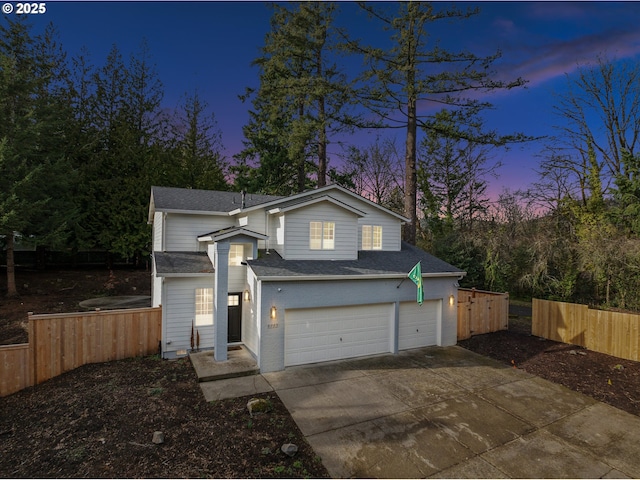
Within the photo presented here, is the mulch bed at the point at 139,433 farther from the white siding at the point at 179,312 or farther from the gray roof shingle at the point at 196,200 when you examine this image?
the gray roof shingle at the point at 196,200

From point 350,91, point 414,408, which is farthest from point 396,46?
point 414,408

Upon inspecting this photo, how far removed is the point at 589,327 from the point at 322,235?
10.2m

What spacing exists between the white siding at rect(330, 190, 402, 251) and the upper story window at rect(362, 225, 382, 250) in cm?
16

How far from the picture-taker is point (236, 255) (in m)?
11.2

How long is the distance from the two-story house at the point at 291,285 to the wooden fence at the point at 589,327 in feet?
12.5

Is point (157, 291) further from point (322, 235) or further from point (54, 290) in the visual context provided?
point (54, 290)

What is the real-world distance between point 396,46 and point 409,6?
6.34ft

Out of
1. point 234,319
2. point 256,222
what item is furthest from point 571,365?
point 256,222

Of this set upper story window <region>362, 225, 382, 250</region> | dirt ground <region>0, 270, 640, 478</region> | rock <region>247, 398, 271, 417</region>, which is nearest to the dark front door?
dirt ground <region>0, 270, 640, 478</region>

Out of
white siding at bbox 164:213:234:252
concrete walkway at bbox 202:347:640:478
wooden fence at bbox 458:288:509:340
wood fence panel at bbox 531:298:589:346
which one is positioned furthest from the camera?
wooden fence at bbox 458:288:509:340

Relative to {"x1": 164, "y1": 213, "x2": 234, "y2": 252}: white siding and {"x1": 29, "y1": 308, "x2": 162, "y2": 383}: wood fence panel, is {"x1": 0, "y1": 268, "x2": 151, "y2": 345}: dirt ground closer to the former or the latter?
{"x1": 29, "y1": 308, "x2": 162, "y2": 383}: wood fence panel

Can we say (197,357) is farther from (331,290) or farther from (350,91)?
(350,91)

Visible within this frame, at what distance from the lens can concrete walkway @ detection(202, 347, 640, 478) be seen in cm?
533

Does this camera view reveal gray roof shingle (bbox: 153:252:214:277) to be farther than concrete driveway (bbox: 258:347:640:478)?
Yes
